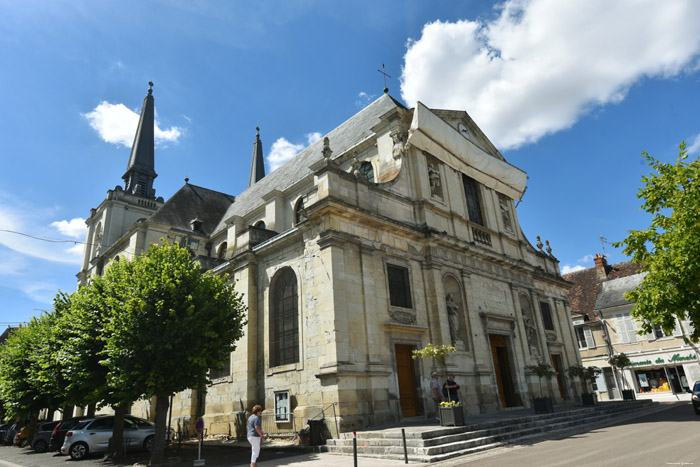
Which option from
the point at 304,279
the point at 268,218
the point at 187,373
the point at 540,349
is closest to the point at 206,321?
the point at 187,373

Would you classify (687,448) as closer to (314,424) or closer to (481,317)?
(314,424)

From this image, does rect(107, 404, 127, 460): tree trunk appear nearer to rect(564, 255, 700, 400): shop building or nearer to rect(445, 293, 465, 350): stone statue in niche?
rect(445, 293, 465, 350): stone statue in niche

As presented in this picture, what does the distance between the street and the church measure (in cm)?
196

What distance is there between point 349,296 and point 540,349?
1145cm

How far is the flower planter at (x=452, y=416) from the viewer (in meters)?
9.55

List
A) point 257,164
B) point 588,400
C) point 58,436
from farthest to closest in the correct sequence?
point 257,164 < point 588,400 < point 58,436

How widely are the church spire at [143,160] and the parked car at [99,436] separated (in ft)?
80.0

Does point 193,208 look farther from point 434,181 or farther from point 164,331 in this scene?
point 164,331

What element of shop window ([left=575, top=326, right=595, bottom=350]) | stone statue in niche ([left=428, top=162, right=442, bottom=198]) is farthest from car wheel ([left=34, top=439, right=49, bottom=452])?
shop window ([left=575, top=326, right=595, bottom=350])

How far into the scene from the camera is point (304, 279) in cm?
1327

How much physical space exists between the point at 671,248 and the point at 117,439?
1576 centimetres

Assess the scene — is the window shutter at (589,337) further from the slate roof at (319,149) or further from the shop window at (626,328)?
the slate roof at (319,149)

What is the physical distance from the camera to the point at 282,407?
42.0ft

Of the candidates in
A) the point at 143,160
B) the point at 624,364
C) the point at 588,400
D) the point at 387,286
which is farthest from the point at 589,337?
the point at 143,160
